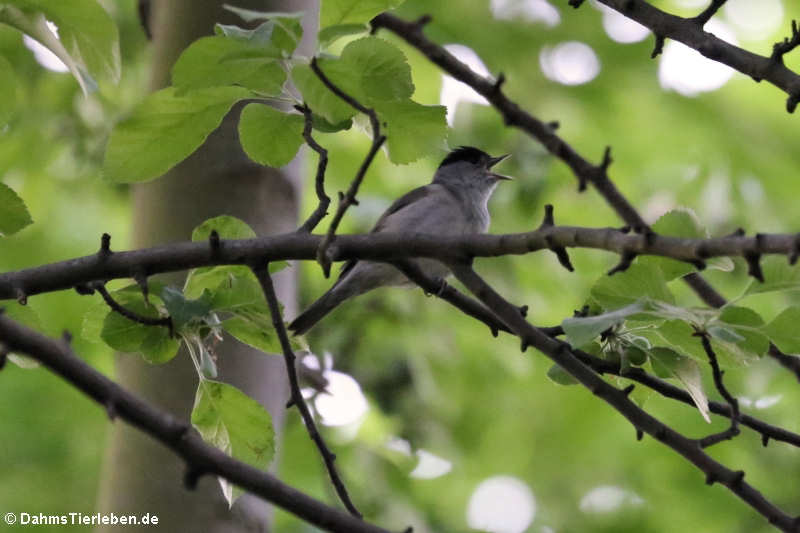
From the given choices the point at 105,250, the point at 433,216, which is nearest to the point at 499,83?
the point at 105,250

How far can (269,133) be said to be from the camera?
2.16 metres

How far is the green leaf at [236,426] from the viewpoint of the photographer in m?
2.13

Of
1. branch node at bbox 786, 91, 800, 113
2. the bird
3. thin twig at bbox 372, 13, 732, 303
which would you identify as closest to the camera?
thin twig at bbox 372, 13, 732, 303

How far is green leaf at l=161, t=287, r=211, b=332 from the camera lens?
1.97m

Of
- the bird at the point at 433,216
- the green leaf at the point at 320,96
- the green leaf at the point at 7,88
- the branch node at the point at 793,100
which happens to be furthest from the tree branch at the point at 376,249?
the bird at the point at 433,216

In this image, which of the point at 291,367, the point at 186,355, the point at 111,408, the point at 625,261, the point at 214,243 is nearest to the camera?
the point at 111,408

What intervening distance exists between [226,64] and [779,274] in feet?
3.67

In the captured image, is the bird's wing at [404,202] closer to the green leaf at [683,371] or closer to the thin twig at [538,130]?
the thin twig at [538,130]

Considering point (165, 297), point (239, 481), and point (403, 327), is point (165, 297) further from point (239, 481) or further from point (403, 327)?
point (403, 327)

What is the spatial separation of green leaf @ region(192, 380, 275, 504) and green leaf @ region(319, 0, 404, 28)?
2.80ft

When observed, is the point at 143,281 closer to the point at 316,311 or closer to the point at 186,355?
the point at 186,355

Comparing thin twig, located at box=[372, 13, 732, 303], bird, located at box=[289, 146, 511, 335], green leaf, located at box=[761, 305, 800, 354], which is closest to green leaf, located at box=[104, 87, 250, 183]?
thin twig, located at box=[372, 13, 732, 303]

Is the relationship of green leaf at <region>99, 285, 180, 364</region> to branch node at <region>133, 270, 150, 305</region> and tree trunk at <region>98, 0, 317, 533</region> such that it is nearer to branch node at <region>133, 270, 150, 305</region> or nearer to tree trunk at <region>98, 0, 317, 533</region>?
branch node at <region>133, 270, 150, 305</region>

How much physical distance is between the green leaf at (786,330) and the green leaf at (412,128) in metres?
0.80
